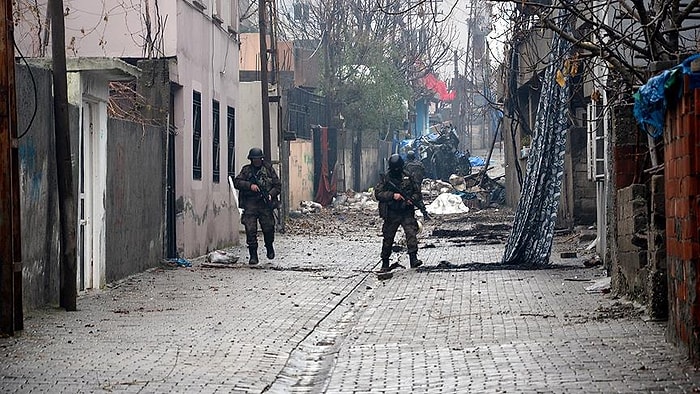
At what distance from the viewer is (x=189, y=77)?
789 inches

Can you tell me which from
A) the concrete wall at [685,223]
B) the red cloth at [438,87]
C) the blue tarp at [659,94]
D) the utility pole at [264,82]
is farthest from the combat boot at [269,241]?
the red cloth at [438,87]

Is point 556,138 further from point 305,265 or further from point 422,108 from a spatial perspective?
point 422,108

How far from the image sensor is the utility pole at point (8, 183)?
31.3 feet

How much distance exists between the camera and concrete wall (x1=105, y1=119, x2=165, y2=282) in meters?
14.9

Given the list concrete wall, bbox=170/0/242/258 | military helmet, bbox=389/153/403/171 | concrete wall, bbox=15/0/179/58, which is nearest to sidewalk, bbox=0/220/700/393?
military helmet, bbox=389/153/403/171

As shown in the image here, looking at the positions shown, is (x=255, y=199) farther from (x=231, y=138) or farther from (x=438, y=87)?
(x=438, y=87)

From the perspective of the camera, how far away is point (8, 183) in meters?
9.55

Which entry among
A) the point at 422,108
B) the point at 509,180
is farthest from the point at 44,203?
the point at 422,108

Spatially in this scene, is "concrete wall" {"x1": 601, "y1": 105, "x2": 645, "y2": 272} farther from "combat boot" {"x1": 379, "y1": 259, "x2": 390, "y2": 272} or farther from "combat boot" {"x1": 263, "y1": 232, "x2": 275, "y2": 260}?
"combat boot" {"x1": 263, "y1": 232, "x2": 275, "y2": 260}

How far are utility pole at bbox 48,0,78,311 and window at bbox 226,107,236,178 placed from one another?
12658 mm

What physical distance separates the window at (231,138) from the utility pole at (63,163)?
1266 cm

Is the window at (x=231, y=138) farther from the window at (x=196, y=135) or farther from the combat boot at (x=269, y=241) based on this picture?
the combat boot at (x=269, y=241)

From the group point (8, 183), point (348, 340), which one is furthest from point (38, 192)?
point (348, 340)

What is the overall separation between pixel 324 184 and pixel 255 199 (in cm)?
2498
